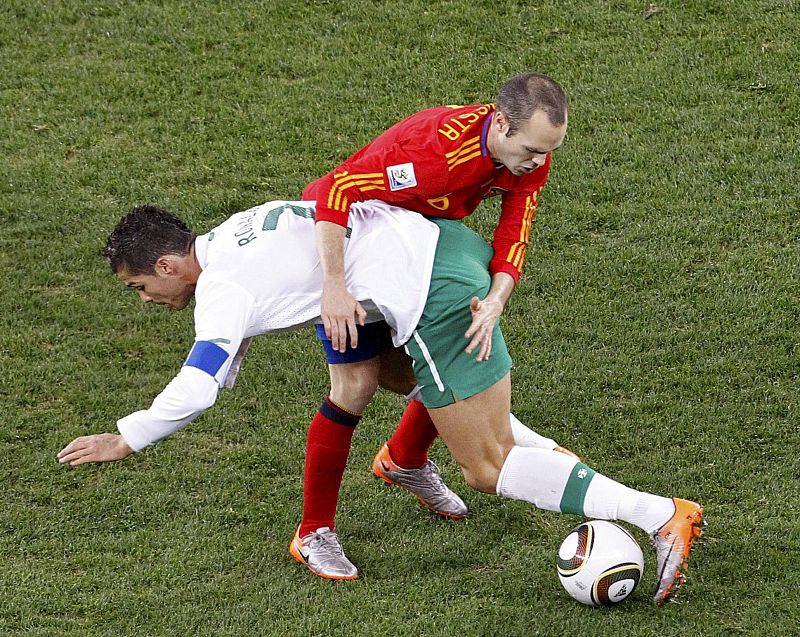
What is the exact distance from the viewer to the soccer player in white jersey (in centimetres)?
424

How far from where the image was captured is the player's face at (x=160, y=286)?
4.28m

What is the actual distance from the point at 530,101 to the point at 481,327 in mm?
823

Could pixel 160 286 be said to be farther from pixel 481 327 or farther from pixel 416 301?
pixel 481 327

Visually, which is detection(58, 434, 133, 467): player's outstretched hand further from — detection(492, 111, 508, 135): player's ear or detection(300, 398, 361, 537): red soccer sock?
detection(492, 111, 508, 135): player's ear

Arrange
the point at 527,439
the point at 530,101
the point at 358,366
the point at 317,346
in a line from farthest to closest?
the point at 317,346 < the point at 527,439 < the point at 358,366 < the point at 530,101

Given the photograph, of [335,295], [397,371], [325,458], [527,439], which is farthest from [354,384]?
[527,439]

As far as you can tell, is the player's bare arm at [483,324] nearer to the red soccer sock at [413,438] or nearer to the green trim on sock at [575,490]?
the green trim on sock at [575,490]

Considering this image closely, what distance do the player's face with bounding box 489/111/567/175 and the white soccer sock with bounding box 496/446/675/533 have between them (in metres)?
1.08

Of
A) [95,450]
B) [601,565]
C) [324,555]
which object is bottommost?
[324,555]

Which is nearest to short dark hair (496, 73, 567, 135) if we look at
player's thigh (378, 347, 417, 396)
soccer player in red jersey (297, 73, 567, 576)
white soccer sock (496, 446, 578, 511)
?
soccer player in red jersey (297, 73, 567, 576)

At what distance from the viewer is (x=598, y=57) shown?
8727mm

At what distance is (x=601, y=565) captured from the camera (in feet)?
14.3

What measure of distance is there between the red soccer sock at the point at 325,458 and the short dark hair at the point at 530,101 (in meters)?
1.38

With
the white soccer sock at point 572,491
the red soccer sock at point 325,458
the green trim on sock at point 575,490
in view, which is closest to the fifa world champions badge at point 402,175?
the red soccer sock at point 325,458
